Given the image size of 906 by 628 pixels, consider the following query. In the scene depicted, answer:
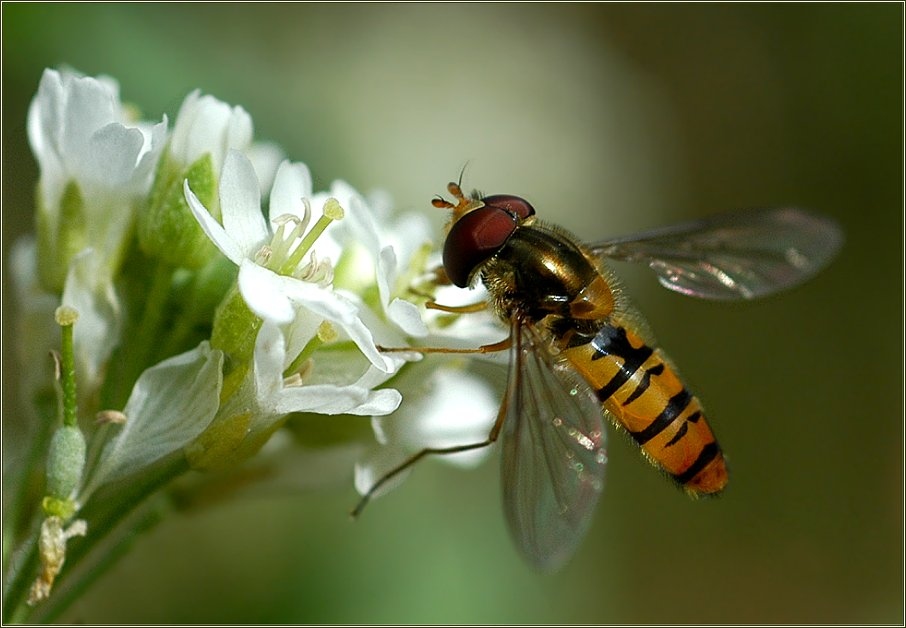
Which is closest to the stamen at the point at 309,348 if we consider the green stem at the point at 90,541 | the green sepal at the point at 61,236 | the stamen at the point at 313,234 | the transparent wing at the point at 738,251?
the stamen at the point at 313,234

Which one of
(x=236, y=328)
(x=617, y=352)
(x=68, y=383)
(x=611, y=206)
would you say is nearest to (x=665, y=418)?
(x=617, y=352)

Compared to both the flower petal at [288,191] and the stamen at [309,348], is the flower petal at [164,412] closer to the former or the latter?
the stamen at [309,348]

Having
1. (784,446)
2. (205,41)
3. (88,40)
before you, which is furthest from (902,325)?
(88,40)

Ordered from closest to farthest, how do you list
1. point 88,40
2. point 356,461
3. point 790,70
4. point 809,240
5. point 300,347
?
1. point 300,347
2. point 356,461
3. point 809,240
4. point 88,40
5. point 790,70

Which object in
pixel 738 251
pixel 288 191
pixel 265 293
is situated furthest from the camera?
pixel 738 251

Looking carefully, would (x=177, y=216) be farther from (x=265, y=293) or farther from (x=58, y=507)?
(x=58, y=507)

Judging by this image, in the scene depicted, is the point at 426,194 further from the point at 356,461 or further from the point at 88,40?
the point at 356,461
